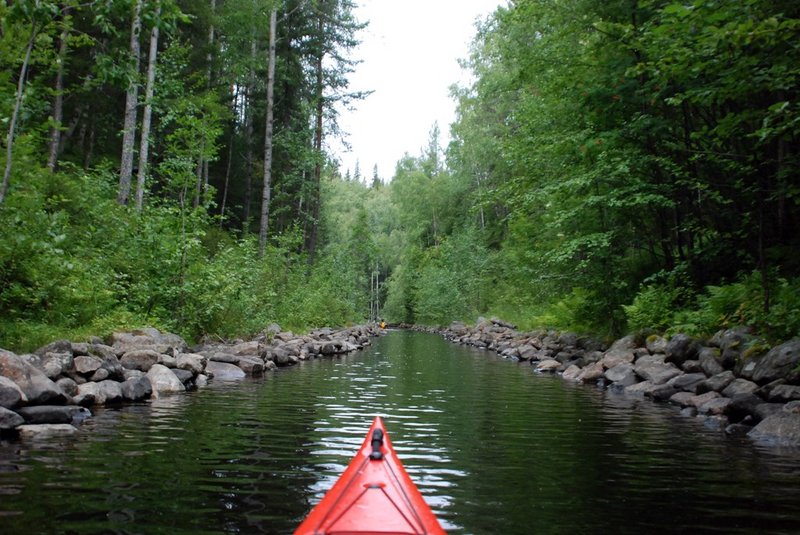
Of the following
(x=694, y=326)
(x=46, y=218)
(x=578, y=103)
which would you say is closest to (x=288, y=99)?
(x=578, y=103)

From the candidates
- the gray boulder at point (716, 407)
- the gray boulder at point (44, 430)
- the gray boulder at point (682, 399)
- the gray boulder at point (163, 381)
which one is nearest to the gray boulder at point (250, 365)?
the gray boulder at point (163, 381)

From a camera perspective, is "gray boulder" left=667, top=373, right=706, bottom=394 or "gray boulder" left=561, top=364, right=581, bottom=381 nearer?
"gray boulder" left=667, top=373, right=706, bottom=394

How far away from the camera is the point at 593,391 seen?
11.7m

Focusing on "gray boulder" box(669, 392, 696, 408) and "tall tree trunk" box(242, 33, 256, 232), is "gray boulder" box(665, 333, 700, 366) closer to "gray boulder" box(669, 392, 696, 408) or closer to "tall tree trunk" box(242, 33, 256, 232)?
"gray boulder" box(669, 392, 696, 408)

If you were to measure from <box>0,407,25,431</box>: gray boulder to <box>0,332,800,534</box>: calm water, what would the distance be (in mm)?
335

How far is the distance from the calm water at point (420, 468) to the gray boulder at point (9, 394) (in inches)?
27.0

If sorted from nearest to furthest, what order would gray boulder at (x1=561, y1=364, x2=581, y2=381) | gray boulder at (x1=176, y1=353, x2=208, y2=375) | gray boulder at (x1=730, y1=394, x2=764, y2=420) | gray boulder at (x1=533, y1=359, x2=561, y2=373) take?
gray boulder at (x1=730, y1=394, x2=764, y2=420) < gray boulder at (x1=176, y1=353, x2=208, y2=375) < gray boulder at (x1=561, y1=364, x2=581, y2=381) < gray boulder at (x1=533, y1=359, x2=561, y2=373)

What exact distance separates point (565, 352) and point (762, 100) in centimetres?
867

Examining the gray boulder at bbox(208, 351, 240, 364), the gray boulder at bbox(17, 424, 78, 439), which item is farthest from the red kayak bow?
the gray boulder at bbox(208, 351, 240, 364)

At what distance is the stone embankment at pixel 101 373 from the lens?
21.5 feet

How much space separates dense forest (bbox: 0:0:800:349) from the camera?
8461mm

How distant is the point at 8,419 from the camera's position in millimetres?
6043

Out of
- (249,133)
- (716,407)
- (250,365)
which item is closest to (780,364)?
(716,407)

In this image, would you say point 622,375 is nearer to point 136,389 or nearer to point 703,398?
point 703,398
